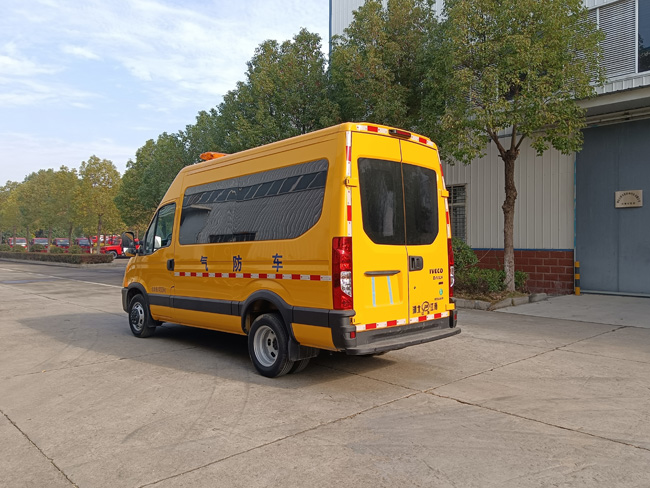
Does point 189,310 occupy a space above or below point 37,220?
below

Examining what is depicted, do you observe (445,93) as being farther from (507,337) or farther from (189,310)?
(189,310)

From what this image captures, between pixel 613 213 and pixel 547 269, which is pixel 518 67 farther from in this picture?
pixel 547 269

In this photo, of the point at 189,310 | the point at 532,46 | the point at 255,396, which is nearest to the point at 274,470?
the point at 255,396

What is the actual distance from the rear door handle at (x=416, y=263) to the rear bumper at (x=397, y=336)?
0.63 meters

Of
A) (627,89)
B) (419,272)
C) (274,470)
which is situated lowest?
(274,470)

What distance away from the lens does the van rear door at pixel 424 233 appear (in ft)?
18.7

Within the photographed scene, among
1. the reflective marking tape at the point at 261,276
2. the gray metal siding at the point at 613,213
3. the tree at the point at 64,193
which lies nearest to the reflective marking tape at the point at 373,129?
the reflective marking tape at the point at 261,276

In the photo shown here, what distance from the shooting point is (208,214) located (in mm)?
7000

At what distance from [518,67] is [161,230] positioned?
7824 mm

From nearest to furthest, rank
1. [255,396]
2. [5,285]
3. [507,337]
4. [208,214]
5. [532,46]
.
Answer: [255,396]
[208,214]
[507,337]
[532,46]
[5,285]

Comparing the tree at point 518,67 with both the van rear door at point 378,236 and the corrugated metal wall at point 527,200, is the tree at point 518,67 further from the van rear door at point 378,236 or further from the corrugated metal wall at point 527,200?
the van rear door at point 378,236

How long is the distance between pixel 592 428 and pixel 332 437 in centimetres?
221

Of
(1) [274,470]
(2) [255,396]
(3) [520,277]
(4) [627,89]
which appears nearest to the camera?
(1) [274,470]

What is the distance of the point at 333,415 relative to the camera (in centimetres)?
461
